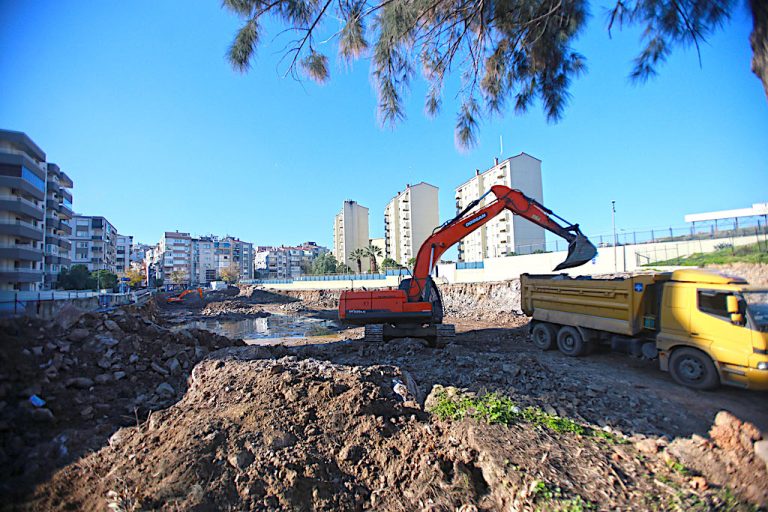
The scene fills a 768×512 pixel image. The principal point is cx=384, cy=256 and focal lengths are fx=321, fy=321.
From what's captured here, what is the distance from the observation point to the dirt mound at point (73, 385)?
3.73m

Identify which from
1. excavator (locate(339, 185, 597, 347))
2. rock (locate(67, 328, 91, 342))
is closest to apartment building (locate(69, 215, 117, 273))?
rock (locate(67, 328, 91, 342))

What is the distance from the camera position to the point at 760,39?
→ 2.35 meters

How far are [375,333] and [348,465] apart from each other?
6326mm

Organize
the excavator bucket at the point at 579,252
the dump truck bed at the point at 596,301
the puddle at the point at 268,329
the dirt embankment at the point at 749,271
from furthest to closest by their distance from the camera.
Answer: the puddle at the point at 268,329 < the excavator bucket at the point at 579,252 < the dump truck bed at the point at 596,301 < the dirt embankment at the point at 749,271

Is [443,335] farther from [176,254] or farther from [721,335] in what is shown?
[176,254]

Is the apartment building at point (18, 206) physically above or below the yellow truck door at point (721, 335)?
above

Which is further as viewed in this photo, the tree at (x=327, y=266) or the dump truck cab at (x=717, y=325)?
the tree at (x=327, y=266)

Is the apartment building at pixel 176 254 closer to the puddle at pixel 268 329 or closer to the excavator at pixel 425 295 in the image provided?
the puddle at pixel 268 329

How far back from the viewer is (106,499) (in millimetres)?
2746

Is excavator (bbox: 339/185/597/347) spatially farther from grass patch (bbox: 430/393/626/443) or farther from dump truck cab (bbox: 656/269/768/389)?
grass patch (bbox: 430/393/626/443)

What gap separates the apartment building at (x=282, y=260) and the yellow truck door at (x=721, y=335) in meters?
113

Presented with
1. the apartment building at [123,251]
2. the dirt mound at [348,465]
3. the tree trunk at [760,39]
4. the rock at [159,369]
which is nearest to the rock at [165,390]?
the rock at [159,369]

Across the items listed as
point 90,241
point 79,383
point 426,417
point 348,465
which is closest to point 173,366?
point 79,383

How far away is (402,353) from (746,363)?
647 centimetres
